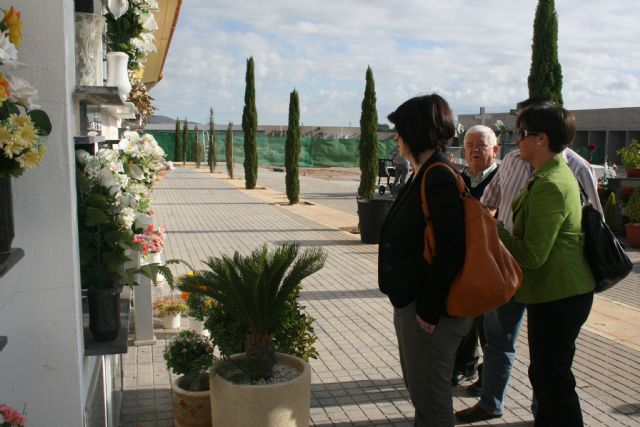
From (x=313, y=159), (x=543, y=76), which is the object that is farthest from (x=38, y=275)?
(x=313, y=159)

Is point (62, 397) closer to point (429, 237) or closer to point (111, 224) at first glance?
point (111, 224)

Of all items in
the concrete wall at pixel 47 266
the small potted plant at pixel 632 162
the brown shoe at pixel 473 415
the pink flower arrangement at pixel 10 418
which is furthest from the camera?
the small potted plant at pixel 632 162

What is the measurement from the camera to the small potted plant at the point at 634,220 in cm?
1235

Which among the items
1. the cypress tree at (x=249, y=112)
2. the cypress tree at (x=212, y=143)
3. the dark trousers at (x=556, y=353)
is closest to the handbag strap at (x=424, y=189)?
the dark trousers at (x=556, y=353)

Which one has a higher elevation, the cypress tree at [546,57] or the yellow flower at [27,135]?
the cypress tree at [546,57]

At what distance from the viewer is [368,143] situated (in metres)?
14.1

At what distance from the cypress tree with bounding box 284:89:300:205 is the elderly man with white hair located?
1489cm

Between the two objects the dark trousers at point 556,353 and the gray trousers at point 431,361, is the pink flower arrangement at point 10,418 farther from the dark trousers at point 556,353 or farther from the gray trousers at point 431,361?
the dark trousers at point 556,353

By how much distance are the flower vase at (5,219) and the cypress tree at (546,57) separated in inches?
384

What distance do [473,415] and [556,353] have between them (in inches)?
40.9

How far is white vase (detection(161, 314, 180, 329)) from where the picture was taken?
6.20m

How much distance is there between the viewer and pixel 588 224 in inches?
139

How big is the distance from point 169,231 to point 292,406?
1037cm

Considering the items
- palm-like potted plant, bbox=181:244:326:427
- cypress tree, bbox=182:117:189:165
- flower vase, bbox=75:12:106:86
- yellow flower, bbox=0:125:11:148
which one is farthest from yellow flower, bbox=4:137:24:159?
cypress tree, bbox=182:117:189:165
